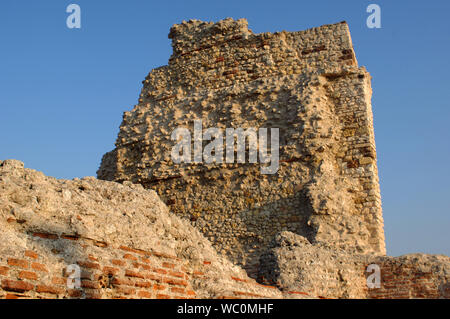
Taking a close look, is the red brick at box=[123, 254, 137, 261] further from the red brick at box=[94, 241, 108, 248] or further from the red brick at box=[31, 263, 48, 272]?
the red brick at box=[31, 263, 48, 272]

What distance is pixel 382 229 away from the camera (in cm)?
866

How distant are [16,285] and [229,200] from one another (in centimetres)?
640

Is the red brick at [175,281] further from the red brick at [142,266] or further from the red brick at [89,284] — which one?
the red brick at [89,284]

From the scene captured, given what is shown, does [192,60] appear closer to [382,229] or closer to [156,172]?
[156,172]

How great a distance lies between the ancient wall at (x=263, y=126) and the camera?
29.0ft

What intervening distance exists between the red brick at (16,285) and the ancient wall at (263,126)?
5548 mm

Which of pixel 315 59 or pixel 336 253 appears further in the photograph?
pixel 315 59

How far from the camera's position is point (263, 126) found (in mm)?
10000

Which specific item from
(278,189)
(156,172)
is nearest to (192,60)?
(156,172)

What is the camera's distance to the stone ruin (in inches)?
167

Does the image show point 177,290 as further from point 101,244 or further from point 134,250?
point 101,244

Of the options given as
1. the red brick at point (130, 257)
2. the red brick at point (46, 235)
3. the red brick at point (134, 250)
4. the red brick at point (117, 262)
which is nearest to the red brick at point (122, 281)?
the red brick at point (117, 262)
